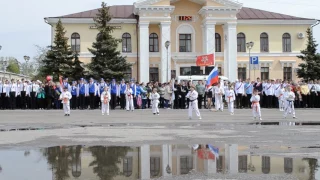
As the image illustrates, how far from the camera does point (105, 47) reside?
42.1 meters

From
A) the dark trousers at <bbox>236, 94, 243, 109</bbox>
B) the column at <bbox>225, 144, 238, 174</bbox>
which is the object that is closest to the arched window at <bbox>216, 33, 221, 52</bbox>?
the dark trousers at <bbox>236, 94, 243, 109</bbox>

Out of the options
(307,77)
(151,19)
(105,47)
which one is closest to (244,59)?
(307,77)

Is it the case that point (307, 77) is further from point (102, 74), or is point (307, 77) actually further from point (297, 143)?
point (297, 143)

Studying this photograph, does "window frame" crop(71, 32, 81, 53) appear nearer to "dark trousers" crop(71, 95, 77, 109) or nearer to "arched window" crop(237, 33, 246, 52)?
"arched window" crop(237, 33, 246, 52)

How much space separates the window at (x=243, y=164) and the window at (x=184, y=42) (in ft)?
146

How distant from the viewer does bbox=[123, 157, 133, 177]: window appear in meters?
8.79

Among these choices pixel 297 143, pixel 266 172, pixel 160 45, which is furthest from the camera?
Answer: pixel 160 45

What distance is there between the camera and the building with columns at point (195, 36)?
52.0m

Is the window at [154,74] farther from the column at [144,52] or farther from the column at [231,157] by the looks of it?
the column at [231,157]

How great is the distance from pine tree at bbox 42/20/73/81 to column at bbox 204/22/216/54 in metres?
15.3

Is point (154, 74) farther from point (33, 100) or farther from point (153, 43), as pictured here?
point (33, 100)

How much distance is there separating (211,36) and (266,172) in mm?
44504

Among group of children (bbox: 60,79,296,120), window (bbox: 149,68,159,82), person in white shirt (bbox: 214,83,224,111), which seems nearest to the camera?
group of children (bbox: 60,79,296,120)

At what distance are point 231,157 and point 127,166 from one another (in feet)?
7.97
